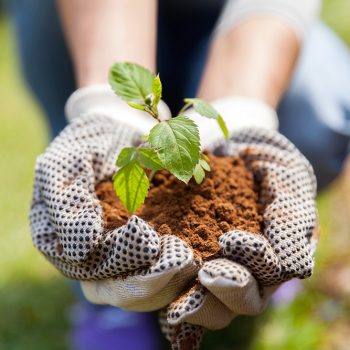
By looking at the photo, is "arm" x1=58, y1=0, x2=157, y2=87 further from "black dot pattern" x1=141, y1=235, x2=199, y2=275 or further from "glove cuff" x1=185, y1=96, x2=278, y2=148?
"black dot pattern" x1=141, y1=235, x2=199, y2=275

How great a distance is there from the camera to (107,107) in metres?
1.45

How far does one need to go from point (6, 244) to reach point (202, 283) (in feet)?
5.93

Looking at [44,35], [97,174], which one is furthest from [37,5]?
[97,174]

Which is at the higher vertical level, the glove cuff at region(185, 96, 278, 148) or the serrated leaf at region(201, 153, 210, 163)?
the serrated leaf at region(201, 153, 210, 163)

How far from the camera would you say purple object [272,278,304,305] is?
221cm

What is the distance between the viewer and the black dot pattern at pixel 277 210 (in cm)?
109

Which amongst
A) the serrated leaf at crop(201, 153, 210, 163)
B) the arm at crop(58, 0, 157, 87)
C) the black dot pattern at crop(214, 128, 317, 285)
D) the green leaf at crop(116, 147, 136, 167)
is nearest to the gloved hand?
the black dot pattern at crop(214, 128, 317, 285)

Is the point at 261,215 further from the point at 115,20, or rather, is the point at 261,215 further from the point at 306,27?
the point at 306,27

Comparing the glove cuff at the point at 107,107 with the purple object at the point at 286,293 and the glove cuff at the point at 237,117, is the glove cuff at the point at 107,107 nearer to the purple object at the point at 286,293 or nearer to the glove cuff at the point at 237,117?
the glove cuff at the point at 237,117

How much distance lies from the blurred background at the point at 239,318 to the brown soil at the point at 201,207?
3.36ft

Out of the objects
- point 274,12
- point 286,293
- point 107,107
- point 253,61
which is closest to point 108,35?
point 107,107

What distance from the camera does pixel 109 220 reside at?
3.91 ft

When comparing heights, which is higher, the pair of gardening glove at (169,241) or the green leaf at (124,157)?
the green leaf at (124,157)

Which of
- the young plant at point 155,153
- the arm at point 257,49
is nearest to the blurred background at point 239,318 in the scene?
the arm at point 257,49
